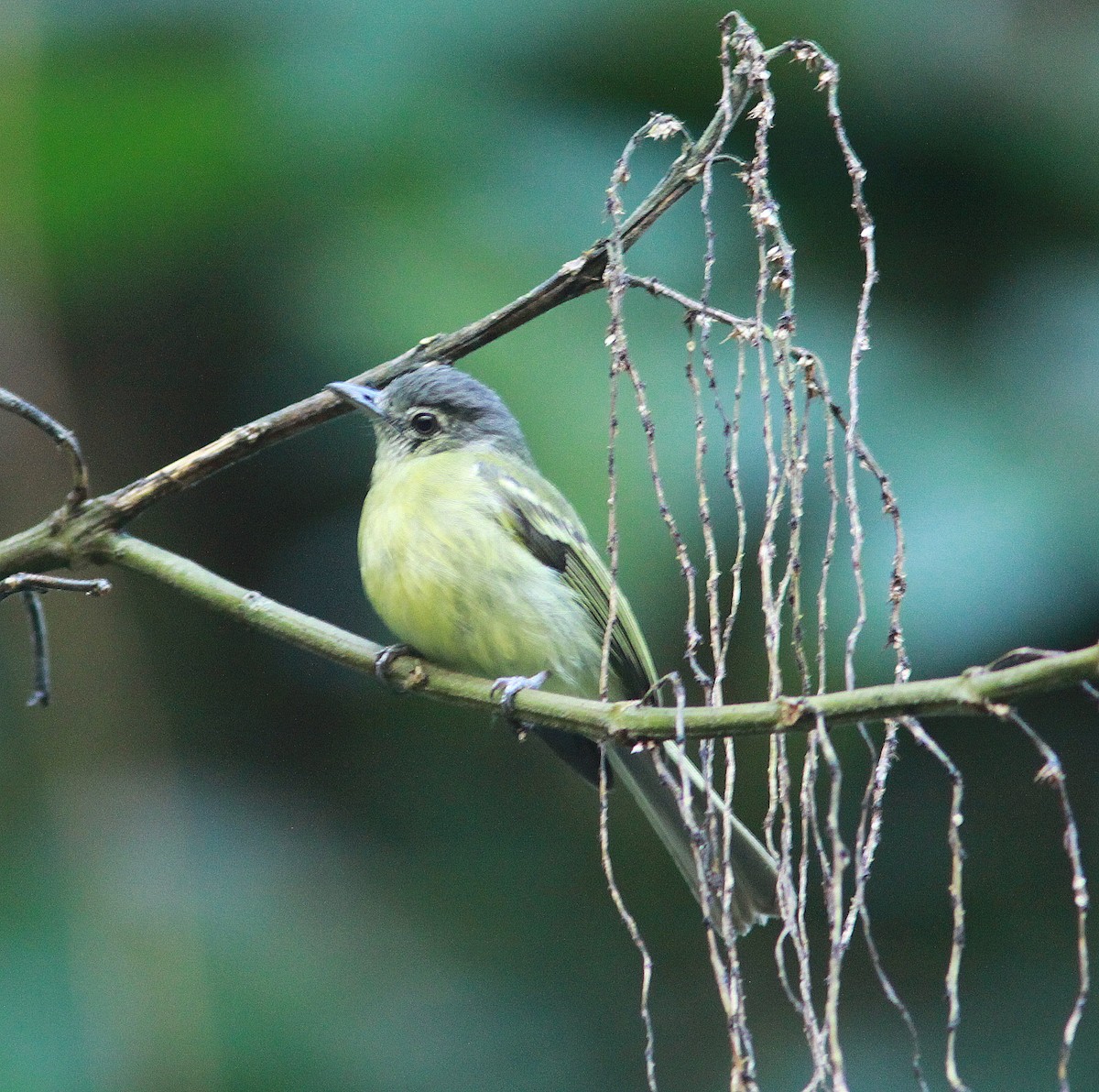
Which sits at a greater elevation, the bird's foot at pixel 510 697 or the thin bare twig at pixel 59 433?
the thin bare twig at pixel 59 433

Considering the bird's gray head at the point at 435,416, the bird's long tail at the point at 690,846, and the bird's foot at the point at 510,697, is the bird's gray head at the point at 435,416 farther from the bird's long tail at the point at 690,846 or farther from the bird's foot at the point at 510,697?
the bird's foot at the point at 510,697

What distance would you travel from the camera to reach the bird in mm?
2807

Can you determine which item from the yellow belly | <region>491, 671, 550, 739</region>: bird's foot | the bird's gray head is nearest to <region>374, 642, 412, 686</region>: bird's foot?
<region>491, 671, 550, 739</region>: bird's foot

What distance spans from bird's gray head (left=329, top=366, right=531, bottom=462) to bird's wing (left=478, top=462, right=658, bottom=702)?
0.55 feet

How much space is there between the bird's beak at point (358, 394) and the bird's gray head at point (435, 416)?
1.58 feet

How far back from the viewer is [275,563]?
4090 millimetres

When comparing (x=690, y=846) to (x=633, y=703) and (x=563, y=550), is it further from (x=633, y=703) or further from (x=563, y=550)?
(x=633, y=703)

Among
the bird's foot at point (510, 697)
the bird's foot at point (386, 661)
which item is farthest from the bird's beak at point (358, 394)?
the bird's foot at point (510, 697)

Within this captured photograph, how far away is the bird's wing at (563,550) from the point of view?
3021 mm

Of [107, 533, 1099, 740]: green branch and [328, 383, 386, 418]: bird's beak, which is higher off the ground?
[328, 383, 386, 418]: bird's beak

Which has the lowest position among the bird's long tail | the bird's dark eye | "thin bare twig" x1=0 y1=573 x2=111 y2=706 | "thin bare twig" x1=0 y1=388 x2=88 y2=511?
the bird's long tail

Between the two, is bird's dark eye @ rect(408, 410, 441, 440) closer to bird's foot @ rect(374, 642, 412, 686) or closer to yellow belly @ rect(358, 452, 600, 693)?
yellow belly @ rect(358, 452, 600, 693)

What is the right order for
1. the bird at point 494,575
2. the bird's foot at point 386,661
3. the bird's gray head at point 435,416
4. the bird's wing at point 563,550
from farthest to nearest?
the bird's gray head at point 435,416 < the bird's wing at point 563,550 < the bird at point 494,575 < the bird's foot at point 386,661

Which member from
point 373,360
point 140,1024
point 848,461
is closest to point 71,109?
point 373,360
